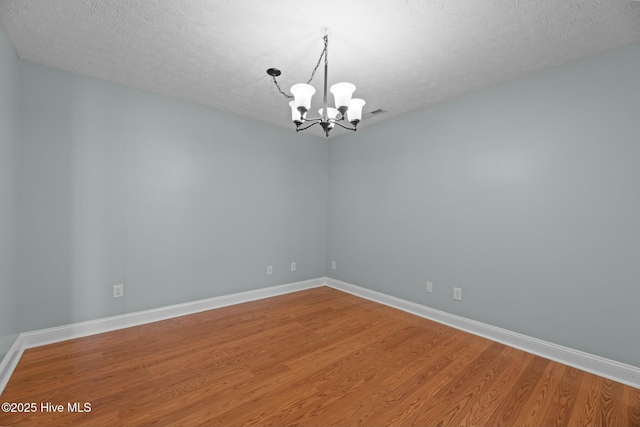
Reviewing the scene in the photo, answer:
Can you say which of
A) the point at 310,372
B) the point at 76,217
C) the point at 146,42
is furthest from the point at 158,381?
the point at 146,42

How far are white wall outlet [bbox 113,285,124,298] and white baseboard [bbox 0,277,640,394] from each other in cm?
21

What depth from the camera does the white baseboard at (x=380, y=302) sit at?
209 cm

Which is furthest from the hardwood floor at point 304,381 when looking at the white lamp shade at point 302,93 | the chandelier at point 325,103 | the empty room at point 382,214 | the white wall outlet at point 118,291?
the white lamp shade at point 302,93

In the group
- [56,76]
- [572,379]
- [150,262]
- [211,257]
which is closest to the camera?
[572,379]

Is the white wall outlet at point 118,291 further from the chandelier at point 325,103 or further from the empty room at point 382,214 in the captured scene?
the chandelier at point 325,103

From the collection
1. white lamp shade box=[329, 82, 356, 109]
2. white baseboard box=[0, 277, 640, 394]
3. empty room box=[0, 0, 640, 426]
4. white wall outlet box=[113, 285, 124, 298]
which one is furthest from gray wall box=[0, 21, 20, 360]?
white lamp shade box=[329, 82, 356, 109]

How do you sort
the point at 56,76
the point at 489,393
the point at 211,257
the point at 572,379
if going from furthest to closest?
the point at 211,257, the point at 56,76, the point at 572,379, the point at 489,393

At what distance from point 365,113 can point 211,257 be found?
2.68m

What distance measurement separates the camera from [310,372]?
6.98 ft

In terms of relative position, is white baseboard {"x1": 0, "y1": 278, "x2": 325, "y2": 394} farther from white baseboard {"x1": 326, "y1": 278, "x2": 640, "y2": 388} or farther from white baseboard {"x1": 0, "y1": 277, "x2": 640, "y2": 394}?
white baseboard {"x1": 326, "y1": 278, "x2": 640, "y2": 388}

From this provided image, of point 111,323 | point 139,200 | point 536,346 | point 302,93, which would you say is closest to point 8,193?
point 139,200

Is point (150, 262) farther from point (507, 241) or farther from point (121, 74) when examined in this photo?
point (507, 241)

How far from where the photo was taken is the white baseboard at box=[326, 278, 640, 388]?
2.06 meters

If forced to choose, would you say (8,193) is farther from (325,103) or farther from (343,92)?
(343,92)
